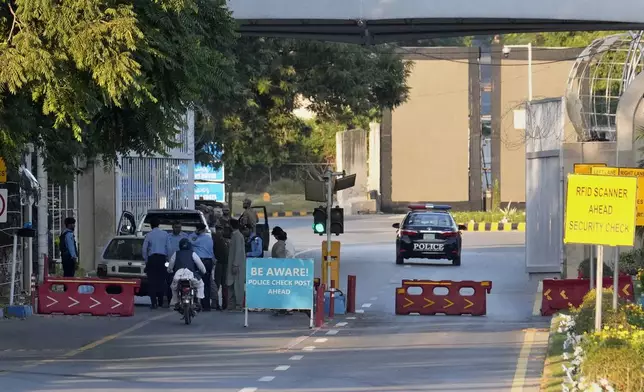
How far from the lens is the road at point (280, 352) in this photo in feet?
47.8

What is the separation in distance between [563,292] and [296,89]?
47.0ft

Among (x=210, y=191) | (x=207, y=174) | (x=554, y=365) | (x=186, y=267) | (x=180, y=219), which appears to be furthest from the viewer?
(x=207, y=174)

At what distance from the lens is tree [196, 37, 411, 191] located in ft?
120

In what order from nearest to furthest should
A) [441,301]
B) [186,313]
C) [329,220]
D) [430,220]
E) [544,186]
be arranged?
[186,313], [441,301], [329,220], [544,186], [430,220]

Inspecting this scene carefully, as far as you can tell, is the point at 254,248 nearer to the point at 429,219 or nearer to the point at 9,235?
the point at 9,235

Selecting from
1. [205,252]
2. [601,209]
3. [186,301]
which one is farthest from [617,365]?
[205,252]

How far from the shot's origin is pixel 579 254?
30.5 meters

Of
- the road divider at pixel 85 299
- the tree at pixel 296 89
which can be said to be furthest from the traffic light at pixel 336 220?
the tree at pixel 296 89

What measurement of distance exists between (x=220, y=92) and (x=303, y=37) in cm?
839

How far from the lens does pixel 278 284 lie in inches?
858

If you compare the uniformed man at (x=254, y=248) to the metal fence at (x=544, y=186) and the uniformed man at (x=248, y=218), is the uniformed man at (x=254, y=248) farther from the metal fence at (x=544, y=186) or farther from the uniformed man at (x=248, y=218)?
Result: the metal fence at (x=544, y=186)

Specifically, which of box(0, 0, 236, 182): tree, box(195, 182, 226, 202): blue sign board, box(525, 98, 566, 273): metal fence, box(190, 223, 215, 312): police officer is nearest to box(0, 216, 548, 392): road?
box(190, 223, 215, 312): police officer

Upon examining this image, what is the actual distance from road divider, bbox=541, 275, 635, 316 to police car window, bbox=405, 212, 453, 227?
14.0 m

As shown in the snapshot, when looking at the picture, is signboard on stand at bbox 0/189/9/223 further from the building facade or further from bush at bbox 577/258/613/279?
the building facade
